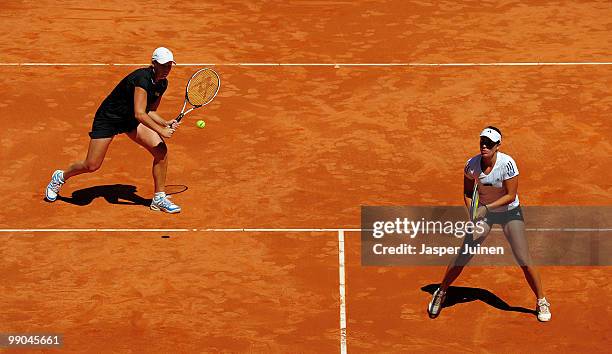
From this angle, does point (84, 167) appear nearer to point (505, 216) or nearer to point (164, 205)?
point (164, 205)

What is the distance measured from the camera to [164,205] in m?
15.7

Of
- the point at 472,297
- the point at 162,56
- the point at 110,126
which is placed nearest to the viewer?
the point at 472,297

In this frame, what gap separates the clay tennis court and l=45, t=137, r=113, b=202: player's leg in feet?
0.69

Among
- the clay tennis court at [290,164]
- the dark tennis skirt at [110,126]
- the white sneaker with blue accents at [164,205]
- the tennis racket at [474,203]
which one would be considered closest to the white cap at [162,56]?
the dark tennis skirt at [110,126]

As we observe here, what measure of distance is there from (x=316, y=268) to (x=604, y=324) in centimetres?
320

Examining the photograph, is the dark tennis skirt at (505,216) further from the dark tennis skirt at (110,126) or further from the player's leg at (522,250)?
the dark tennis skirt at (110,126)

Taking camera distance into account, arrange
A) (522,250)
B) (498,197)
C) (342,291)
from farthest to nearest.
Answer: (342,291)
(498,197)
(522,250)

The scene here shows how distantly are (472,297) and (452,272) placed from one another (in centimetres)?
74

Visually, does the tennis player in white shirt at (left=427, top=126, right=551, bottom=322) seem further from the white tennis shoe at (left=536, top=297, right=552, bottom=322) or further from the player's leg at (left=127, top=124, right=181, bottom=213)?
the player's leg at (left=127, top=124, right=181, bottom=213)

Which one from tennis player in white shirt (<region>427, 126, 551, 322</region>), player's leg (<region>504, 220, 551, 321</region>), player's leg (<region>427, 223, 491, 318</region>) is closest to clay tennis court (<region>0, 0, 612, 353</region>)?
player's leg (<region>427, 223, 491, 318</region>)

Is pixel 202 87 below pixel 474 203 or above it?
above

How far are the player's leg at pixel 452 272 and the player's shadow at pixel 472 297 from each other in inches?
9.0

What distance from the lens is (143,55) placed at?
68.0ft

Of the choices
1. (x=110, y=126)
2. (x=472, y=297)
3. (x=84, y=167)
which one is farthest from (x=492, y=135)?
(x=84, y=167)
